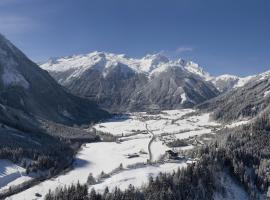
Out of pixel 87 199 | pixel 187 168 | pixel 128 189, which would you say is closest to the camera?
pixel 87 199

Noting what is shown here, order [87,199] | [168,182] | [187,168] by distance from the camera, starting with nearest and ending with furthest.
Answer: [87,199] < [168,182] < [187,168]

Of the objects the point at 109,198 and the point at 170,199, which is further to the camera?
the point at 170,199

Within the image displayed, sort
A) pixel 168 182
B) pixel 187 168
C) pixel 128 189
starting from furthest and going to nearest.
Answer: pixel 187 168, pixel 168 182, pixel 128 189

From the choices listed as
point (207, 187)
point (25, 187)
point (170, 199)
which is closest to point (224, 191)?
point (207, 187)

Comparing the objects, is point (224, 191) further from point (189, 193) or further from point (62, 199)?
point (62, 199)

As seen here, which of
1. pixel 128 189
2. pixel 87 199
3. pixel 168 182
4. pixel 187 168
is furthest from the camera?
pixel 187 168

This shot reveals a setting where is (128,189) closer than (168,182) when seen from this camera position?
Yes

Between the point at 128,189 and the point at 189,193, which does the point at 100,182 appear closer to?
the point at 128,189

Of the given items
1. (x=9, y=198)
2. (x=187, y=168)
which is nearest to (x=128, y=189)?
(x=187, y=168)
